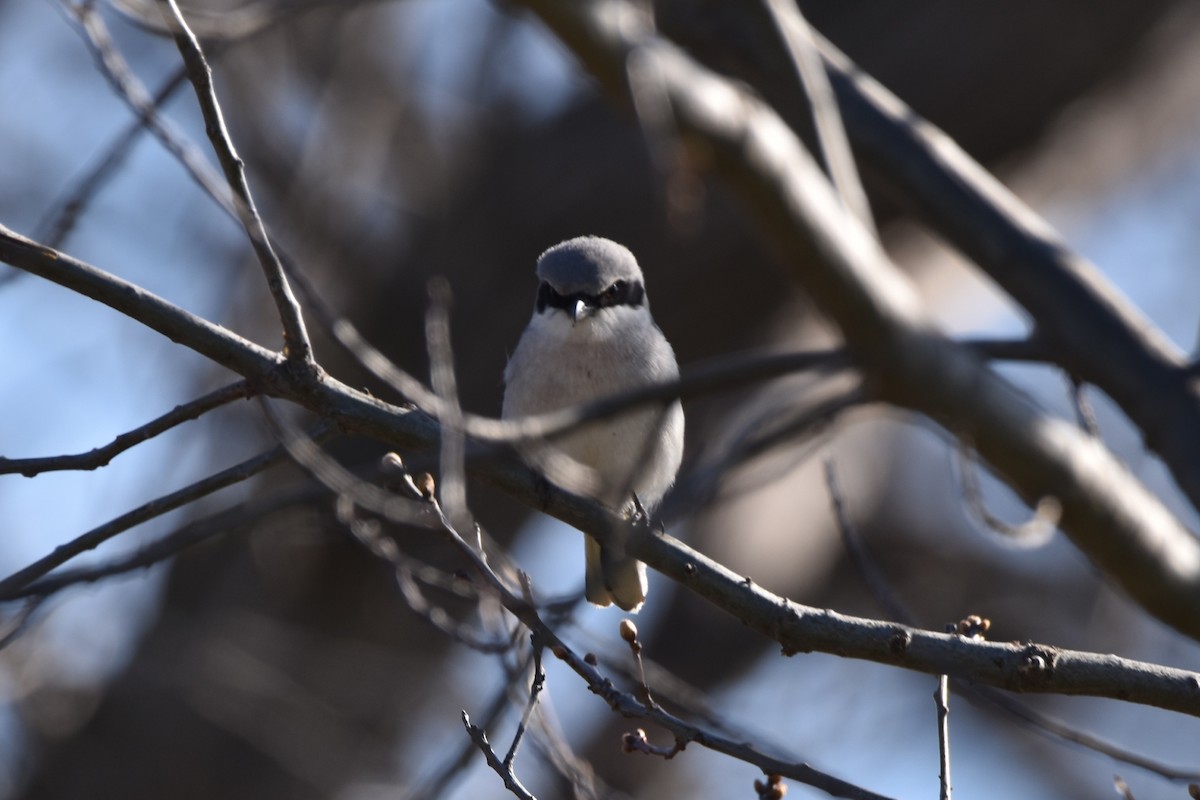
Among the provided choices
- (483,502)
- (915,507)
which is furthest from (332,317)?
(915,507)

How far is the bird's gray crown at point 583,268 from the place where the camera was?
14.2 feet

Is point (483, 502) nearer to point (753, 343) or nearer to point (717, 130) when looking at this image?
point (753, 343)

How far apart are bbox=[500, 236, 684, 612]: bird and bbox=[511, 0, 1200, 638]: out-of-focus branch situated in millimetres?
1007

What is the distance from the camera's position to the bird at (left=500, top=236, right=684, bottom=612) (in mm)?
4051

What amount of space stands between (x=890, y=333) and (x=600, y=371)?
153 cm

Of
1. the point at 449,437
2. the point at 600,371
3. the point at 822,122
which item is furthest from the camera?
Result: the point at 600,371

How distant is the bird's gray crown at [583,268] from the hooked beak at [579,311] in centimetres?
10

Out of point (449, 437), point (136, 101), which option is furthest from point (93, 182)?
point (449, 437)

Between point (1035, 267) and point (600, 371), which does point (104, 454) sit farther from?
point (1035, 267)

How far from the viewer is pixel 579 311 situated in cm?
414

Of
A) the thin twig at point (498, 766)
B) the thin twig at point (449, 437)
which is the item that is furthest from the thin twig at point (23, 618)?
the thin twig at point (498, 766)

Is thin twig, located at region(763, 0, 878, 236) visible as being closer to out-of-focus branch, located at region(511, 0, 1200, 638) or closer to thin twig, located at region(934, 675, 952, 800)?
out-of-focus branch, located at region(511, 0, 1200, 638)

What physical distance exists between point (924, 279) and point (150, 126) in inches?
218

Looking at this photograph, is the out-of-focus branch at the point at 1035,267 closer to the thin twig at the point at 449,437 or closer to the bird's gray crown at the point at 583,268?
the bird's gray crown at the point at 583,268
